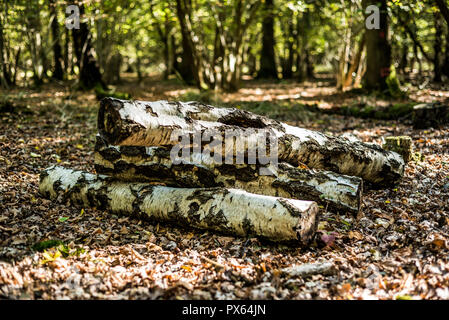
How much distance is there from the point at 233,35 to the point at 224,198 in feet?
39.3

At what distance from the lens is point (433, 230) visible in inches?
154

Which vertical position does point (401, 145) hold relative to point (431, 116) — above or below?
below

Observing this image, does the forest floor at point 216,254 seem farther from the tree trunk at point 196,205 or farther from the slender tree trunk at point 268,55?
the slender tree trunk at point 268,55

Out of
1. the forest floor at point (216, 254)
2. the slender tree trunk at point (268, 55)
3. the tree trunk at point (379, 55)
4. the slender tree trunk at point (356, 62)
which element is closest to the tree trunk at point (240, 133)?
the forest floor at point (216, 254)

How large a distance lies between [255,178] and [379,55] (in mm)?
10442

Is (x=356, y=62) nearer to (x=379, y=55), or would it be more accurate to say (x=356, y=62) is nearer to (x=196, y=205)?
(x=379, y=55)

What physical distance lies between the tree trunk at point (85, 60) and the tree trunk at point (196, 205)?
9423 mm

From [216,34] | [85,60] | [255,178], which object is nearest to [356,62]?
[216,34]

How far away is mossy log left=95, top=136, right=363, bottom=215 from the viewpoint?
14.3 feet

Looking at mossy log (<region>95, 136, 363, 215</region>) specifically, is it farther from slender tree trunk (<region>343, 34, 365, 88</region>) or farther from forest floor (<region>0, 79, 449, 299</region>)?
slender tree trunk (<region>343, 34, 365, 88</region>)

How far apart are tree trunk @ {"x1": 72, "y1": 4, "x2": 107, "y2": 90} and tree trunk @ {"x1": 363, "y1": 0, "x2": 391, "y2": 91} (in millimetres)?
10263

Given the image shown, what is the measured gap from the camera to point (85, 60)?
1345cm

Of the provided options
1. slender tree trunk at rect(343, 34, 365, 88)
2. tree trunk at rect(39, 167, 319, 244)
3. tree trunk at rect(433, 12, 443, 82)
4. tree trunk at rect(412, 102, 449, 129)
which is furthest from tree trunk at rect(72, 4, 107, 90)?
tree trunk at rect(433, 12, 443, 82)

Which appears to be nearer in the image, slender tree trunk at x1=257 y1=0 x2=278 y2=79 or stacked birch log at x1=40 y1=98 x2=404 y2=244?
stacked birch log at x1=40 y1=98 x2=404 y2=244
